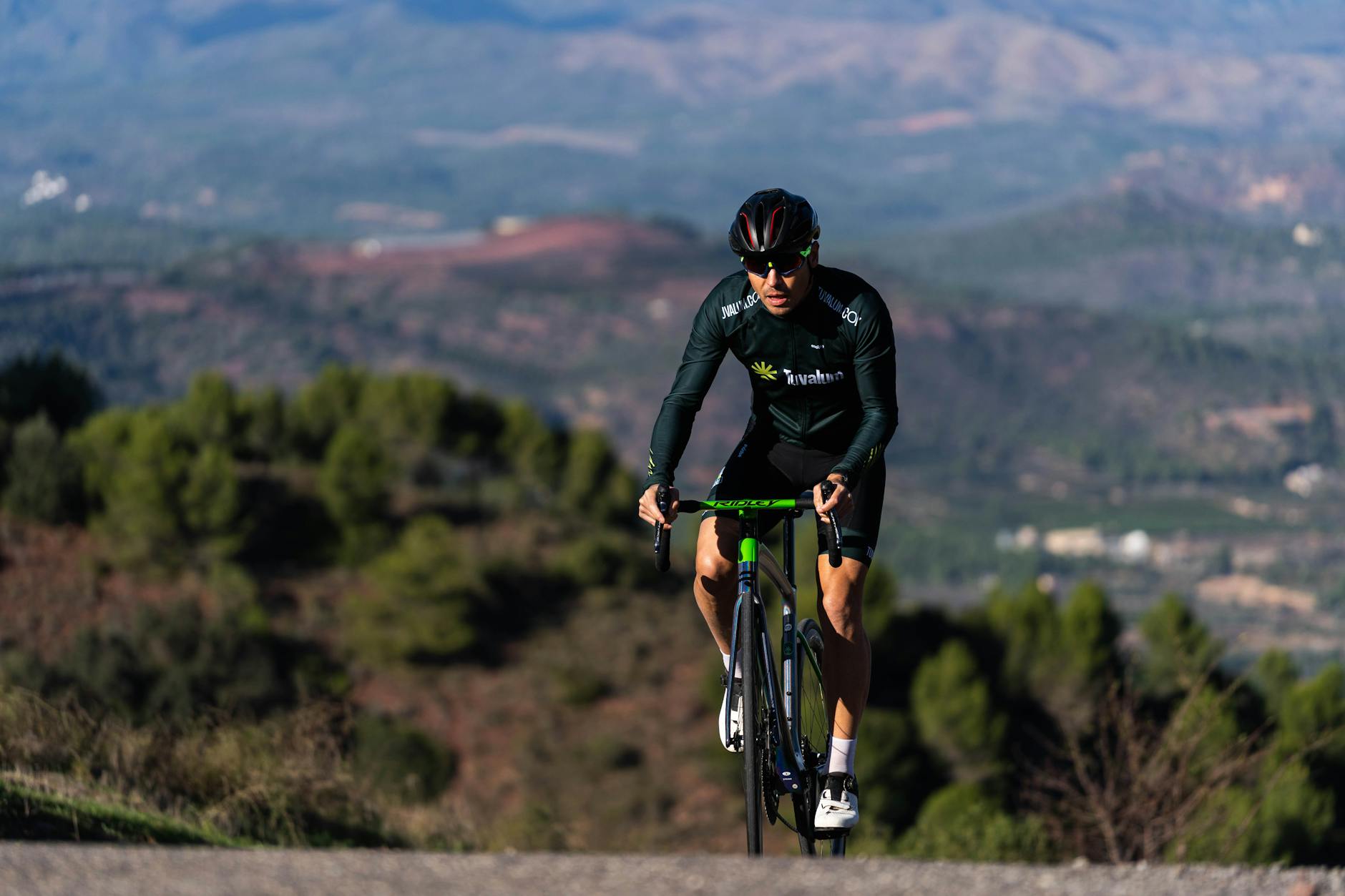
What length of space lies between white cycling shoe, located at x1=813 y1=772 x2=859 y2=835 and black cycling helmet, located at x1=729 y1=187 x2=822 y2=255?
2481 millimetres

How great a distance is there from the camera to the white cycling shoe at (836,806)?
25.6 ft

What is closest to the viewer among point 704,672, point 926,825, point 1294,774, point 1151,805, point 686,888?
point 686,888

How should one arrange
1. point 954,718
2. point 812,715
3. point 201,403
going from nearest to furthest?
point 812,715
point 954,718
point 201,403

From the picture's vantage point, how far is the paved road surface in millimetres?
5574

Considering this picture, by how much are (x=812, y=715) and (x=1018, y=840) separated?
1147cm

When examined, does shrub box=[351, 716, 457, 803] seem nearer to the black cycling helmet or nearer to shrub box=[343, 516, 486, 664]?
shrub box=[343, 516, 486, 664]

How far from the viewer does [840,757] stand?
795cm

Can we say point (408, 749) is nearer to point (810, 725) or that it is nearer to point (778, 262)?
point (810, 725)

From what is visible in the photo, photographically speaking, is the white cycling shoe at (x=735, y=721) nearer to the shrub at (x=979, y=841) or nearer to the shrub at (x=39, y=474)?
the shrub at (x=979, y=841)

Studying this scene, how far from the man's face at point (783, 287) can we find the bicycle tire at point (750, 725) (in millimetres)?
1260

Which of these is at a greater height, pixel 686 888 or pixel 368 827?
pixel 686 888

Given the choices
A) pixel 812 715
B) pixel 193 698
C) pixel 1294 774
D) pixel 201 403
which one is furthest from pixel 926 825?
pixel 201 403

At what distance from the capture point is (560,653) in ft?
162

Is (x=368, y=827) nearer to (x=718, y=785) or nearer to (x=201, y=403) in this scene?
(x=718, y=785)
